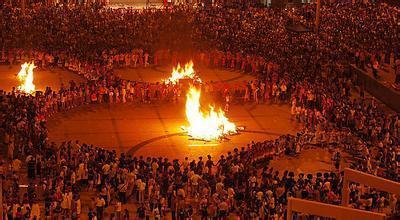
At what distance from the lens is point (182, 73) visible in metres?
40.8

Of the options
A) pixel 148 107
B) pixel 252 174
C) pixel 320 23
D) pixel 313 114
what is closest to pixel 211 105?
pixel 148 107

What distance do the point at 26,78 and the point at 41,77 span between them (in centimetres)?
134

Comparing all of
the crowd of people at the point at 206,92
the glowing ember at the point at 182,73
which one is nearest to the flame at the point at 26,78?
the crowd of people at the point at 206,92

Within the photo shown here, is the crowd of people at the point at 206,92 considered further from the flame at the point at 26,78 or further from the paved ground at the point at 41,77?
the flame at the point at 26,78

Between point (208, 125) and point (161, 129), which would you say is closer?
point (208, 125)

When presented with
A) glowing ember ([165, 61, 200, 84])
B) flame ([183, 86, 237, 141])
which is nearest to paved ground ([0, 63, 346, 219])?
flame ([183, 86, 237, 141])

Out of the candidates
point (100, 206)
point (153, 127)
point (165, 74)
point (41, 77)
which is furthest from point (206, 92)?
point (100, 206)

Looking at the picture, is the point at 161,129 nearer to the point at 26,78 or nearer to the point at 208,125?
the point at 208,125

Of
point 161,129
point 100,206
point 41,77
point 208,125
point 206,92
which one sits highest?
point 206,92

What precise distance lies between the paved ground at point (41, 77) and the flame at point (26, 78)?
0.94 feet

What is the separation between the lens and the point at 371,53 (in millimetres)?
43188

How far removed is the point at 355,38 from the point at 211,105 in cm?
1344

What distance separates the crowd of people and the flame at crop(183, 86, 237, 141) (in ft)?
9.23

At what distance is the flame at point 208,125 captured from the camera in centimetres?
3303
